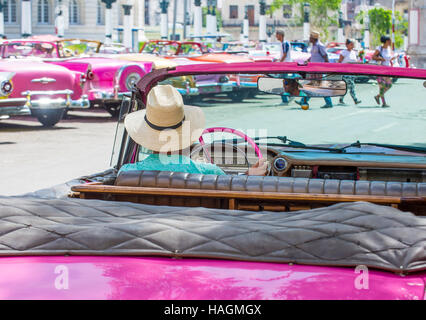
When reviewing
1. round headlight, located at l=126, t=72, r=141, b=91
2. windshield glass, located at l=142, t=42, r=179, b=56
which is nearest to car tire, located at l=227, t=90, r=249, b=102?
round headlight, located at l=126, t=72, r=141, b=91

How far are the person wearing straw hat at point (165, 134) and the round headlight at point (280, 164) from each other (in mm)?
609

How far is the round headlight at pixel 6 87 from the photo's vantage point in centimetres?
1389

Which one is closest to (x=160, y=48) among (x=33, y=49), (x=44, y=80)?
(x=33, y=49)

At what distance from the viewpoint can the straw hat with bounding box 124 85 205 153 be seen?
4004 mm

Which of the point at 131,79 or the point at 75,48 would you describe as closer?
the point at 131,79

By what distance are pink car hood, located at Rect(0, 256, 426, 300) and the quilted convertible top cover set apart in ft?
0.10

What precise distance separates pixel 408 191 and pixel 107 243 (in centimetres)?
144

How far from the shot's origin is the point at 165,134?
401cm

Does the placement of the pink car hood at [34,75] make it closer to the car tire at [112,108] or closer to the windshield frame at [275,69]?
the car tire at [112,108]

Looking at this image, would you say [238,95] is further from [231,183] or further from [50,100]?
[50,100]

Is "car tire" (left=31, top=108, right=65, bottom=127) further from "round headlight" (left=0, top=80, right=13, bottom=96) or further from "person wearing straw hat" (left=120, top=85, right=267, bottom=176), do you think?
"person wearing straw hat" (left=120, top=85, right=267, bottom=176)

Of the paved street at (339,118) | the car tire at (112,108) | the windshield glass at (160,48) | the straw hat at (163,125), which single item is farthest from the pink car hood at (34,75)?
the straw hat at (163,125)

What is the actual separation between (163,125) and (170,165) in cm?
20

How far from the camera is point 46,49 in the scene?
1783cm
